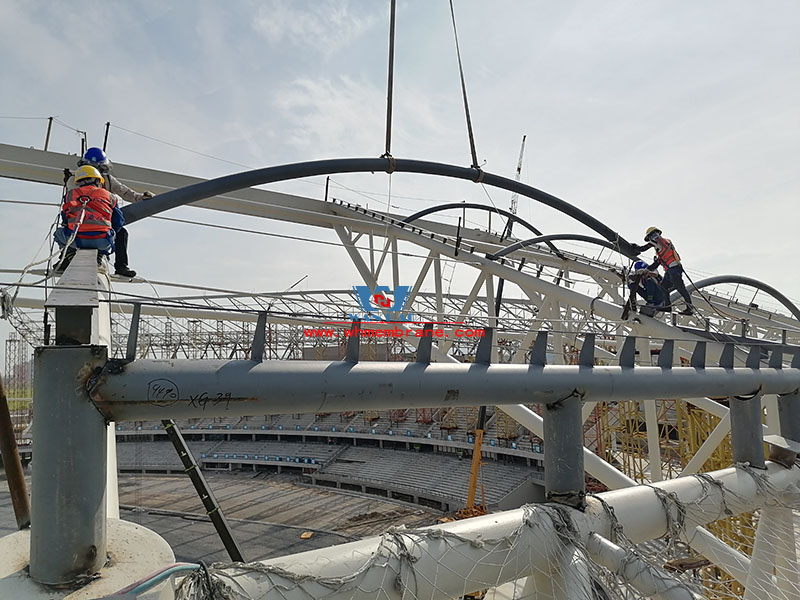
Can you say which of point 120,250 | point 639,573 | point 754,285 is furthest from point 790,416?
point 754,285

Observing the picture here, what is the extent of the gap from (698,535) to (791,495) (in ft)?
3.25

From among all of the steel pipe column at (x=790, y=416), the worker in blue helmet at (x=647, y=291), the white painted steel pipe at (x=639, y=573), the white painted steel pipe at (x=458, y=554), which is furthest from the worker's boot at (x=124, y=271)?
the worker in blue helmet at (x=647, y=291)

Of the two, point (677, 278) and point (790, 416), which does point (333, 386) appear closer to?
point (790, 416)

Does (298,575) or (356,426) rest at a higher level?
(298,575)

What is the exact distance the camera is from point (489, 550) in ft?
7.87

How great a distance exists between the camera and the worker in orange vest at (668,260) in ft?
25.3

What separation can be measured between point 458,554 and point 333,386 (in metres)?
1.02

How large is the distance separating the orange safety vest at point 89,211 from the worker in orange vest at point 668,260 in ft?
25.2

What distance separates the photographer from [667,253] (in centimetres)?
773

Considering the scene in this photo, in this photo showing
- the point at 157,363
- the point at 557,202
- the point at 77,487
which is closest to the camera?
the point at 77,487

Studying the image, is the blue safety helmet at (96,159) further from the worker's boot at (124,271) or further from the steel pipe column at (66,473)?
the steel pipe column at (66,473)

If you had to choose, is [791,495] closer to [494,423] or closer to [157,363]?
[157,363]

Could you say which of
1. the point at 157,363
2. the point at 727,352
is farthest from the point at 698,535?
the point at 157,363

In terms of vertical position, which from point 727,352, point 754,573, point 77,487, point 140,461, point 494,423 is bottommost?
point 140,461
